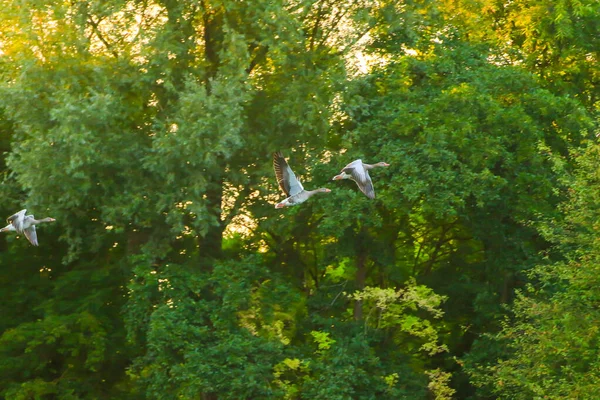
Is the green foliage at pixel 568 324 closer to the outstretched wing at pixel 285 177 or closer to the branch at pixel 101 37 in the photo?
the outstretched wing at pixel 285 177

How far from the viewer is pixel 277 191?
67.6 feet

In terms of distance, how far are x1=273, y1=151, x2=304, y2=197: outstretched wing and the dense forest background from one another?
1337 millimetres

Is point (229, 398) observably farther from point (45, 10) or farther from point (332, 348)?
point (45, 10)

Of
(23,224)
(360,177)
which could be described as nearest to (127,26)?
(23,224)

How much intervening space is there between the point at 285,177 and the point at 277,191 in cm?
287

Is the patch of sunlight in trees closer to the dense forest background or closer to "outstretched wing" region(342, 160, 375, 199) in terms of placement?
the dense forest background

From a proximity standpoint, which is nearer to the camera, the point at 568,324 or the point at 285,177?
the point at 285,177

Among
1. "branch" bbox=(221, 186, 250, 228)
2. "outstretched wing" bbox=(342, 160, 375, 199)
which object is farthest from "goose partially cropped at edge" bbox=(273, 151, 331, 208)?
"branch" bbox=(221, 186, 250, 228)

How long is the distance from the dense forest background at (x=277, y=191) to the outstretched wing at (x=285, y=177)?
4.39 feet

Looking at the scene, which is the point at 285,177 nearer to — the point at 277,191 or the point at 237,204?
the point at 277,191

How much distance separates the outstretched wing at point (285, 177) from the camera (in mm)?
17531

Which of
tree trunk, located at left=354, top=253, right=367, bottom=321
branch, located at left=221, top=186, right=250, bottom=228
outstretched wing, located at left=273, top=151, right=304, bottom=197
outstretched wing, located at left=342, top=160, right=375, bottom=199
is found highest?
branch, located at left=221, top=186, right=250, bottom=228

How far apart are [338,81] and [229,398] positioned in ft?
19.4

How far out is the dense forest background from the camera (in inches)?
768
